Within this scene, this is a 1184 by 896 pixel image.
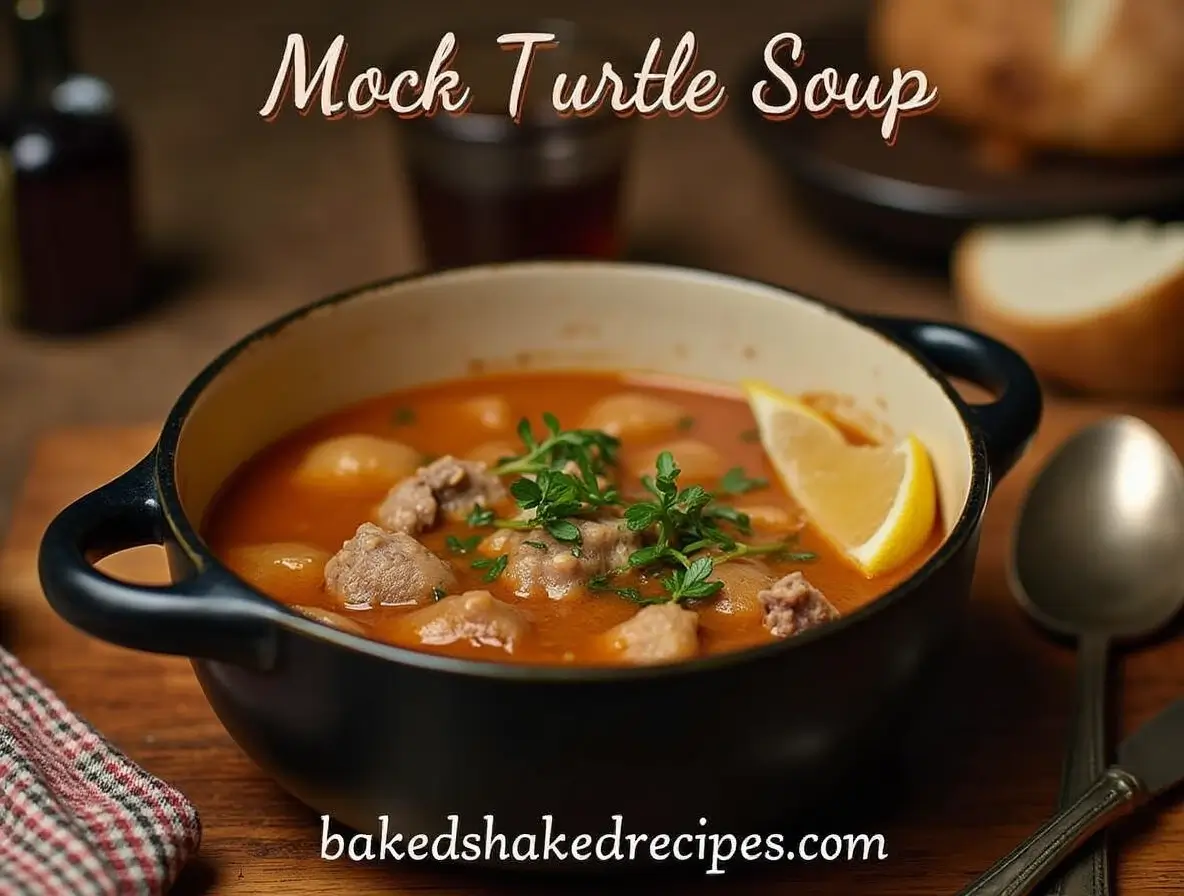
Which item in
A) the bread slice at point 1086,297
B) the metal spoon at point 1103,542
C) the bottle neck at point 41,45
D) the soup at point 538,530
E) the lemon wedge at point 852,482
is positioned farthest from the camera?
the bottle neck at point 41,45

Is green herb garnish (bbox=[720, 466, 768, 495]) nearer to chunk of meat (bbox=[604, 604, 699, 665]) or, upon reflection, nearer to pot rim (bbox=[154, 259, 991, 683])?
pot rim (bbox=[154, 259, 991, 683])

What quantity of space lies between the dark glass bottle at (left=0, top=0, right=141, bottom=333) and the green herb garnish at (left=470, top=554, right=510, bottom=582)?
1.79 m

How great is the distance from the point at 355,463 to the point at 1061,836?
3.61ft

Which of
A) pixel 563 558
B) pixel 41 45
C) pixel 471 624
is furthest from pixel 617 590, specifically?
pixel 41 45

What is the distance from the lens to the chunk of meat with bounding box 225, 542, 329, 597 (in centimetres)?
208

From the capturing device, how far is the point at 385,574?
6.63 feet

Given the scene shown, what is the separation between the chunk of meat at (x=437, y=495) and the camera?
2193 mm

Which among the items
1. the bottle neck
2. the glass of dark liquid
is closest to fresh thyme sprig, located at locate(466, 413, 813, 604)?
the glass of dark liquid

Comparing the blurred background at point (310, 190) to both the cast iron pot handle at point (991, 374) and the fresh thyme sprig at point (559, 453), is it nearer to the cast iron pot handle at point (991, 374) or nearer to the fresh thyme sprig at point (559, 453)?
the cast iron pot handle at point (991, 374)

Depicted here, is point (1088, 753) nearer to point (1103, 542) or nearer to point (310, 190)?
point (1103, 542)

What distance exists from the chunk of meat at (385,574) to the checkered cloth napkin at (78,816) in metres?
0.33

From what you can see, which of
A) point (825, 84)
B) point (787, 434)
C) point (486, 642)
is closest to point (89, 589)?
point (486, 642)

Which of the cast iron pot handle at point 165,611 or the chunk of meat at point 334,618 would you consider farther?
the chunk of meat at point 334,618

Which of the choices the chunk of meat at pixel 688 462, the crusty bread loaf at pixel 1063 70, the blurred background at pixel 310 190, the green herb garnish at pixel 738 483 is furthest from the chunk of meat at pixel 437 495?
the crusty bread loaf at pixel 1063 70
